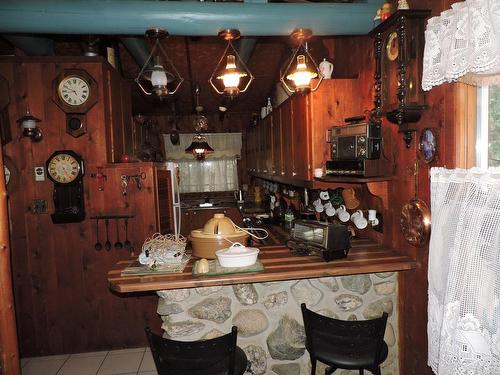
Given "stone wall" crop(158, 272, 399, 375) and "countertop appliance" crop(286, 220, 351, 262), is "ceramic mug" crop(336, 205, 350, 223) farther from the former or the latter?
"stone wall" crop(158, 272, 399, 375)

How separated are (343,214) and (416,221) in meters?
1.04

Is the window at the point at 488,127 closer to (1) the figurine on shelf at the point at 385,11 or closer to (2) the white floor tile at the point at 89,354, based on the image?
(1) the figurine on shelf at the point at 385,11

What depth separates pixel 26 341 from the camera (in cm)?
345

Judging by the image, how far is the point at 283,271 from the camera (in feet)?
7.21

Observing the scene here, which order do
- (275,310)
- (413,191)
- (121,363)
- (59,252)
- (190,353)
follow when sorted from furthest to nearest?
(59,252)
(121,363)
(275,310)
(413,191)
(190,353)

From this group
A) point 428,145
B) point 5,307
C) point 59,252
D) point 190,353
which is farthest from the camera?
point 59,252

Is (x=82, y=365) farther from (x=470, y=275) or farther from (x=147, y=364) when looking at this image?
(x=470, y=275)

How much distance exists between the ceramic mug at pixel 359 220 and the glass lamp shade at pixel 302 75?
3.91 feet

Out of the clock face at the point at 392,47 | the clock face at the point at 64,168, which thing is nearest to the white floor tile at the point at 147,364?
the clock face at the point at 64,168

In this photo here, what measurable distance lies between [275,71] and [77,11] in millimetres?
3560

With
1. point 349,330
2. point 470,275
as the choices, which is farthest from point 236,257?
point 470,275

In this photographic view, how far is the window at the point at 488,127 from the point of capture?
1.66m

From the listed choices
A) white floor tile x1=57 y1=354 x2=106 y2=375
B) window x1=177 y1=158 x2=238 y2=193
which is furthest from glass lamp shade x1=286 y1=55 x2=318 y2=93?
window x1=177 y1=158 x2=238 y2=193

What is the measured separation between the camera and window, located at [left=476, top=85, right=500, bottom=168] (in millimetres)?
1658
